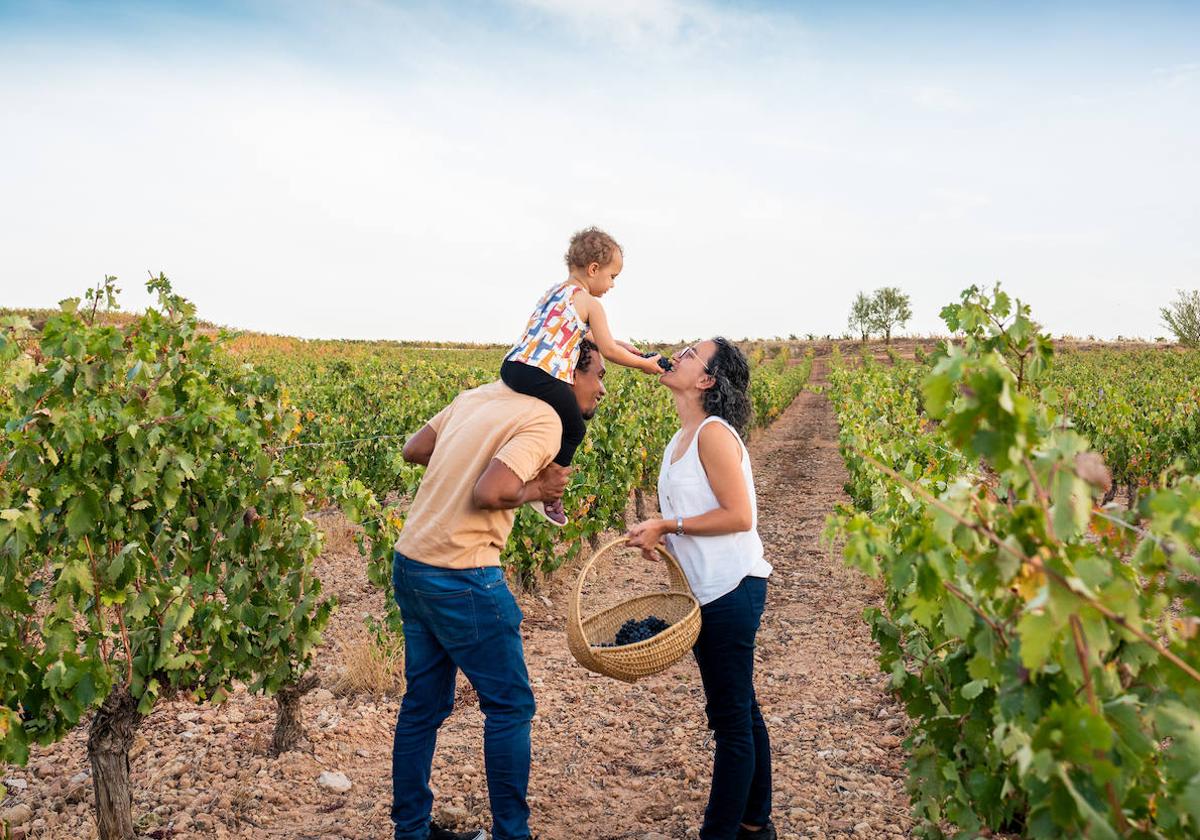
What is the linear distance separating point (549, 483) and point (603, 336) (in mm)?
1175

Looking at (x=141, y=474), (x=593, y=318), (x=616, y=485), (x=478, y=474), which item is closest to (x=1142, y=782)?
(x=478, y=474)

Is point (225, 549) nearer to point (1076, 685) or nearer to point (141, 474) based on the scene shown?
point (141, 474)

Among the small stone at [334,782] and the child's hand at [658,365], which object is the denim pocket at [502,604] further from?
the small stone at [334,782]

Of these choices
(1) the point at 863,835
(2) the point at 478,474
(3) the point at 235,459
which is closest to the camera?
(2) the point at 478,474

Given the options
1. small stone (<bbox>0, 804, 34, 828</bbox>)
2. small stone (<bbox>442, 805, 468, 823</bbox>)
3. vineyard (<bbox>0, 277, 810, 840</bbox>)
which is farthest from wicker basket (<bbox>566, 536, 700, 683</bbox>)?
small stone (<bbox>0, 804, 34, 828</bbox>)

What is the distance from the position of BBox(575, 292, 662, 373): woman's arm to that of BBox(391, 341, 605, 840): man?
86cm

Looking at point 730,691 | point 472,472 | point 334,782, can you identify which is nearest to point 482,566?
point 472,472

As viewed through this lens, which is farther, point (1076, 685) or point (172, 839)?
point (172, 839)

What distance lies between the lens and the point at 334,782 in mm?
4062

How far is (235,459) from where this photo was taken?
13.8ft

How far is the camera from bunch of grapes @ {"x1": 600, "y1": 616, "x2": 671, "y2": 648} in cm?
315

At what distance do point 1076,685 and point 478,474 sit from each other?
1742 millimetres

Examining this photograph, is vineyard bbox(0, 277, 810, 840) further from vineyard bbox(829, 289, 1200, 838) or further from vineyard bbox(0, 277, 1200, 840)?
vineyard bbox(829, 289, 1200, 838)

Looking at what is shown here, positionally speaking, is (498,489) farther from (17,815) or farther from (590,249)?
(17,815)
